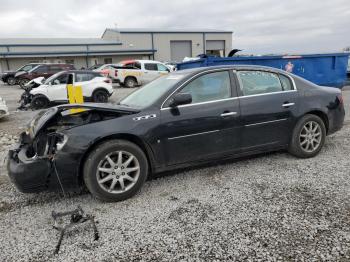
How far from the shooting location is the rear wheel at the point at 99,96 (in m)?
12.9

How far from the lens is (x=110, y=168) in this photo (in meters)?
3.46

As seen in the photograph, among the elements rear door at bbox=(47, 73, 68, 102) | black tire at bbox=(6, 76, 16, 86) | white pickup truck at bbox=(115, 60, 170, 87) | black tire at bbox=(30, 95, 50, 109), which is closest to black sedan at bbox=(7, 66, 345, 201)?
black tire at bbox=(30, 95, 50, 109)

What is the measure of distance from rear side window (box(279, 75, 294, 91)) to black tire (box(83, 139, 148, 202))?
244 centimetres

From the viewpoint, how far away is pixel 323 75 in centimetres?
1191

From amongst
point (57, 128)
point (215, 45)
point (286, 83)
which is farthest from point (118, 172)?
point (215, 45)

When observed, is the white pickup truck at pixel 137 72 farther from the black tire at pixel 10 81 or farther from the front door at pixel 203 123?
the front door at pixel 203 123

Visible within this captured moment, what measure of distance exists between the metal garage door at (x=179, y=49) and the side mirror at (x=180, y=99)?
153ft

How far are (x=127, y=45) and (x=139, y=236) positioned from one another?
1831 inches

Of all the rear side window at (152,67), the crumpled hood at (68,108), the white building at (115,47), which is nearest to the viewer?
the crumpled hood at (68,108)

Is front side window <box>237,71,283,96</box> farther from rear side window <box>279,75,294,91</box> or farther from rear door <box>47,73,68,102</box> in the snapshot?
rear door <box>47,73,68,102</box>

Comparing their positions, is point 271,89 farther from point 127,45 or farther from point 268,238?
point 127,45

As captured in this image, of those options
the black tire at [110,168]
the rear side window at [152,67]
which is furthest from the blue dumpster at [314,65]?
the rear side window at [152,67]

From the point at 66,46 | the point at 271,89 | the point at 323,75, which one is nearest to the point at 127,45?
the point at 66,46

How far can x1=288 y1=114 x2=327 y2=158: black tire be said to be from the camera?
15.0 ft
